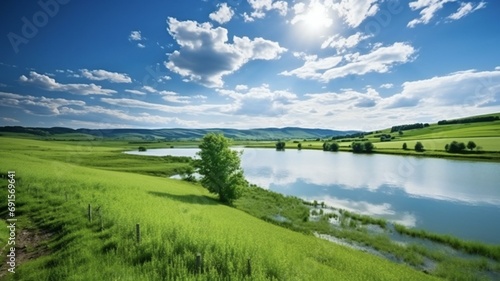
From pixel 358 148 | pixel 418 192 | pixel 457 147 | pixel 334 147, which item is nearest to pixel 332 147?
pixel 334 147

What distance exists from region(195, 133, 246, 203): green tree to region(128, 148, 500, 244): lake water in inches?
660

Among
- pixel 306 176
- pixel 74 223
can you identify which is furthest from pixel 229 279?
pixel 306 176

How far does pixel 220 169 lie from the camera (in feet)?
165

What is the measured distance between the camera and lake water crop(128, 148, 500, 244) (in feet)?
127

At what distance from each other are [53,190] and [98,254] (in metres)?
21.7

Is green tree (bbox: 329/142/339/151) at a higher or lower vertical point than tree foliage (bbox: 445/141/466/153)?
lower

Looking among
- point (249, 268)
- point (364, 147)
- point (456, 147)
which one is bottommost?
point (249, 268)

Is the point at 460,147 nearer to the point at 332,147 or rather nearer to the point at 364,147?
the point at 364,147

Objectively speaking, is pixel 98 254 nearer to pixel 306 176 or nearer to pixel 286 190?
pixel 286 190

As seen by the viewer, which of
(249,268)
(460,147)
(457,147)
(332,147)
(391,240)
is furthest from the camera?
(332,147)

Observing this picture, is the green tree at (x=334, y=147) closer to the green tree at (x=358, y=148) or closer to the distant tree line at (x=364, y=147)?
the green tree at (x=358, y=148)

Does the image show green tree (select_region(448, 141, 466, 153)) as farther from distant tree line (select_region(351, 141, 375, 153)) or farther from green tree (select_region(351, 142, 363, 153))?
green tree (select_region(351, 142, 363, 153))

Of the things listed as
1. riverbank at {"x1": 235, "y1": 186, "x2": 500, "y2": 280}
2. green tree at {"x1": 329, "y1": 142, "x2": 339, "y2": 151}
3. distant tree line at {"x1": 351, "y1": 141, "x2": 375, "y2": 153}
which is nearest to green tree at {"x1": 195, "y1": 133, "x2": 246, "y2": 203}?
riverbank at {"x1": 235, "y1": 186, "x2": 500, "y2": 280}

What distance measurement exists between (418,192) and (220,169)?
4200 centimetres
